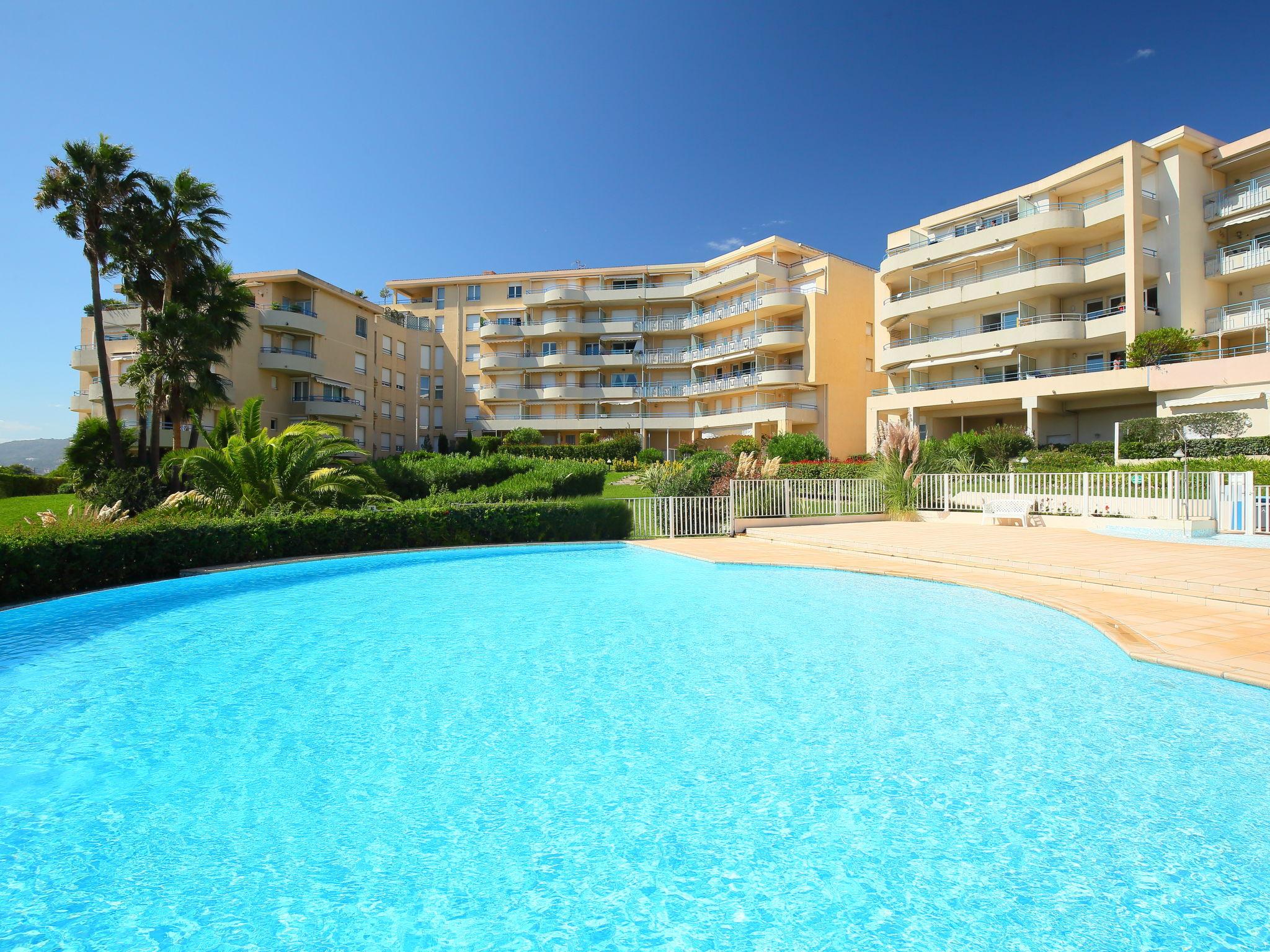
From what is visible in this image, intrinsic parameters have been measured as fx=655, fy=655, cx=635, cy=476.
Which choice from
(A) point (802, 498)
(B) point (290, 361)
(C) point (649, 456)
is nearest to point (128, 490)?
(B) point (290, 361)

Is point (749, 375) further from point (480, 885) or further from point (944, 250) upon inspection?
point (480, 885)

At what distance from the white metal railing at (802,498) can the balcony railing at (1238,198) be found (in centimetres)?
2200

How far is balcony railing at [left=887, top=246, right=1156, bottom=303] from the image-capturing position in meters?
29.9

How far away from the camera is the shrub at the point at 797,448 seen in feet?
108

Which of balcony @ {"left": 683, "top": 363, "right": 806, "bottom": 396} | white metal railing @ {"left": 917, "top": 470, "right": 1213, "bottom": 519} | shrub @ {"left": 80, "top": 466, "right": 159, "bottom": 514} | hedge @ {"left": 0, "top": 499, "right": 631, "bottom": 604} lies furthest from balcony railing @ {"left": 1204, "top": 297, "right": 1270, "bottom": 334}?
shrub @ {"left": 80, "top": 466, "right": 159, "bottom": 514}

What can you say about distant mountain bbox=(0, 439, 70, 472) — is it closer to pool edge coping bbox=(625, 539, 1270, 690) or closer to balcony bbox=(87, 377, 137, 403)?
balcony bbox=(87, 377, 137, 403)

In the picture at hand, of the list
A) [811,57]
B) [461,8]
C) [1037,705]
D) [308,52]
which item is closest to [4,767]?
[1037,705]

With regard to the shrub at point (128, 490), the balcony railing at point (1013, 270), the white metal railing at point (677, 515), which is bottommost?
the white metal railing at point (677, 515)

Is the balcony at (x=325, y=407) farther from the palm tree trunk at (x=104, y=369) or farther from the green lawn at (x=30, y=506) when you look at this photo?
the palm tree trunk at (x=104, y=369)

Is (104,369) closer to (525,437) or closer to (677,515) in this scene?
(677,515)

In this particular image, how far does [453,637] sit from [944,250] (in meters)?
35.7

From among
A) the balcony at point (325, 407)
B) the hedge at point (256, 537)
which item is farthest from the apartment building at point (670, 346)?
the hedge at point (256, 537)

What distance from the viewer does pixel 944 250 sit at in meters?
35.1

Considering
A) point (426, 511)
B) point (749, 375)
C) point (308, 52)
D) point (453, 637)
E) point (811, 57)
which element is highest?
point (811, 57)
